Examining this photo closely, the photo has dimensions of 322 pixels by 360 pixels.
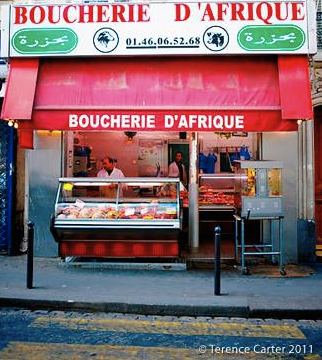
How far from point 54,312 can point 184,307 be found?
6.13 feet

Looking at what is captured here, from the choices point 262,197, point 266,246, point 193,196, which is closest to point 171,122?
point 262,197

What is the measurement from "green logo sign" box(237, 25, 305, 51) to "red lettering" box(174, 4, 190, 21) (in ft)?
3.56

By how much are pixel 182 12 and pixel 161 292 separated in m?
5.33

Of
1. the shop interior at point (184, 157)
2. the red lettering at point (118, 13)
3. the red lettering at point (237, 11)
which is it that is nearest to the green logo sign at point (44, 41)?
the red lettering at point (118, 13)

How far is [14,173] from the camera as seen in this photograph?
11031 mm

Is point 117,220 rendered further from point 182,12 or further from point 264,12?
point 264,12

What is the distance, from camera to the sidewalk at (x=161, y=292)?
22.9 ft

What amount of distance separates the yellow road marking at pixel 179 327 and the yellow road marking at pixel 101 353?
70 cm

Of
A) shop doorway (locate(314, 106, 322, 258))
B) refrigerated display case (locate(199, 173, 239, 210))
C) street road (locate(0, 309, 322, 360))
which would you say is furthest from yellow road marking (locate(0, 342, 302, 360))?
refrigerated display case (locate(199, 173, 239, 210))

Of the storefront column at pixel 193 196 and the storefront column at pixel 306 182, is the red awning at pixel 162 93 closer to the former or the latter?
the storefront column at pixel 306 182

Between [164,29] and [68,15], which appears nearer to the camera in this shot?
[164,29]

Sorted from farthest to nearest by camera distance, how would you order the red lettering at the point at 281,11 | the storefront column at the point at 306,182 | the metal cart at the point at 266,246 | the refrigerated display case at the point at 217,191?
the refrigerated display case at the point at 217,191, the storefront column at the point at 306,182, the red lettering at the point at 281,11, the metal cart at the point at 266,246

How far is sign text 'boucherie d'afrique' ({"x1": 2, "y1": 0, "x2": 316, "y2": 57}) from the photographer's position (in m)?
9.30

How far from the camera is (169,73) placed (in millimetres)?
9461
